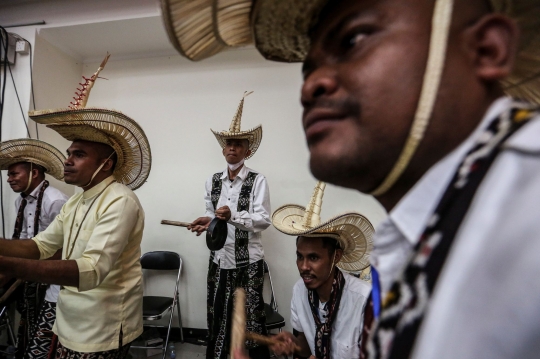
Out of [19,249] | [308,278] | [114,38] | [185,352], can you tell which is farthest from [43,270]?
[114,38]

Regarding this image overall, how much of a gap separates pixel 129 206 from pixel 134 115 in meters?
2.28

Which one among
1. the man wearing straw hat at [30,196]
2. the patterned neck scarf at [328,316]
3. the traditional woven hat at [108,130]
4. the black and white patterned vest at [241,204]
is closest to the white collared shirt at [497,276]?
the patterned neck scarf at [328,316]

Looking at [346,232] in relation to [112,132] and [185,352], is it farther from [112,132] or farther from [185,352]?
[185,352]

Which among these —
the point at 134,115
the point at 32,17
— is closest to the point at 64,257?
the point at 134,115

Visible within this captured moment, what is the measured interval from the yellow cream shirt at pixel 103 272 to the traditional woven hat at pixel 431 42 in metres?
1.16

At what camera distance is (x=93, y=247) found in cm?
129

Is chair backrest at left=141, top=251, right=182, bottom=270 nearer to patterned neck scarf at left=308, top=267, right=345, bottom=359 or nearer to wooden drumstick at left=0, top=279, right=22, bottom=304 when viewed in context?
A: wooden drumstick at left=0, top=279, right=22, bottom=304

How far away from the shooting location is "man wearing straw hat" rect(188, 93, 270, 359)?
216 cm

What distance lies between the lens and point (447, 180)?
330 mm

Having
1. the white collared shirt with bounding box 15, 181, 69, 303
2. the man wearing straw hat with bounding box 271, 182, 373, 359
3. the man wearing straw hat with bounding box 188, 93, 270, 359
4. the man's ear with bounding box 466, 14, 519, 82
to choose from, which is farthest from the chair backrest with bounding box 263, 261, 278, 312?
the man's ear with bounding box 466, 14, 519, 82

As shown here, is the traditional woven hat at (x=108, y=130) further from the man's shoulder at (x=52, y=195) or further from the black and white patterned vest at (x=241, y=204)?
the man's shoulder at (x=52, y=195)

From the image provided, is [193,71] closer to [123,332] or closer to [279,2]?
[123,332]

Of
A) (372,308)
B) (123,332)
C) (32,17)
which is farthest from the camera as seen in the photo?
(32,17)

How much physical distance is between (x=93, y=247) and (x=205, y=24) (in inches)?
46.0
